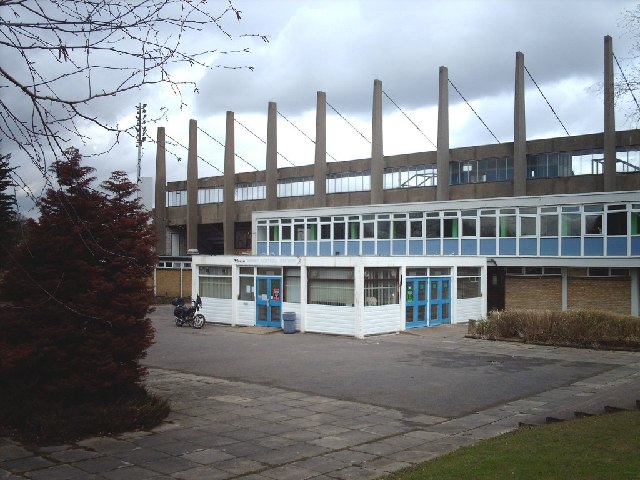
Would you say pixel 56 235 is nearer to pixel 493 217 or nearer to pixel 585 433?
pixel 585 433

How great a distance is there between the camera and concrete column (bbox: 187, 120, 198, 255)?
5938cm

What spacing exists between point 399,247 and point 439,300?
224 inches

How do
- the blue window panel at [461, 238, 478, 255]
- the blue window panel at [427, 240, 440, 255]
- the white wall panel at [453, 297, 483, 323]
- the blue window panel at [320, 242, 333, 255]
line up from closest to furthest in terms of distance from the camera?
the white wall panel at [453, 297, 483, 323] → the blue window panel at [461, 238, 478, 255] → the blue window panel at [427, 240, 440, 255] → the blue window panel at [320, 242, 333, 255]

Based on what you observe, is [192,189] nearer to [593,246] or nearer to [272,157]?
[272,157]

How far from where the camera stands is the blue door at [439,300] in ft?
89.8

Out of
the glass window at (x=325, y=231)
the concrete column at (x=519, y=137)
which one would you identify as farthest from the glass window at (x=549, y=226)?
the concrete column at (x=519, y=137)

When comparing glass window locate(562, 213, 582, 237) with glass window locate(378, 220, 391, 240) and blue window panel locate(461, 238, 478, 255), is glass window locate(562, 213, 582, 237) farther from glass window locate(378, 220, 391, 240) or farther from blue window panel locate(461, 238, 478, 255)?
glass window locate(378, 220, 391, 240)

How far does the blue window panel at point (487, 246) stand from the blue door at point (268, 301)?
1039 centimetres

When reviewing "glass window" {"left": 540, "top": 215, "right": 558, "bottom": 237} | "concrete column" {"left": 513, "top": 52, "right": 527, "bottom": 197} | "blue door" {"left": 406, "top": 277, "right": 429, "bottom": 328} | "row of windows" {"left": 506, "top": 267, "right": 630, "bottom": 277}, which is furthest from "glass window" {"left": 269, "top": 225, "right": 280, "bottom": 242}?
"concrete column" {"left": 513, "top": 52, "right": 527, "bottom": 197}

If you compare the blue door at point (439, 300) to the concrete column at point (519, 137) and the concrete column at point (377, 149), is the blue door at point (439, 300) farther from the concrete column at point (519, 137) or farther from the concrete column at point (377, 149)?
the concrete column at point (377, 149)

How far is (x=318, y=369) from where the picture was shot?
16812 mm

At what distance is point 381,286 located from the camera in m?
24.8

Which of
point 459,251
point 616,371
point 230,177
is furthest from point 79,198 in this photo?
point 230,177

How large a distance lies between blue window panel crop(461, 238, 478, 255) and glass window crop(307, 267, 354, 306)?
9212 mm
